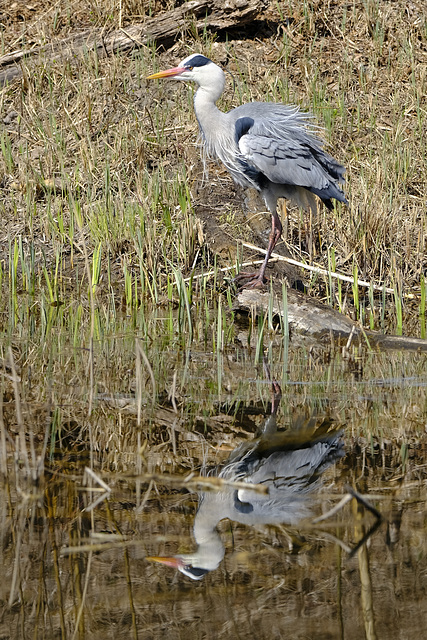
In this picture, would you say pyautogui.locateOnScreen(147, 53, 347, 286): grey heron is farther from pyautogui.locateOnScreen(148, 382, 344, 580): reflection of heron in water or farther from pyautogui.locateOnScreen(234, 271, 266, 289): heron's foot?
pyautogui.locateOnScreen(148, 382, 344, 580): reflection of heron in water

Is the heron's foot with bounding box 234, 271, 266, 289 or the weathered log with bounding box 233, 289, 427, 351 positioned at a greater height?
the weathered log with bounding box 233, 289, 427, 351

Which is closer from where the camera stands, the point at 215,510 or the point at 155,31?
the point at 215,510

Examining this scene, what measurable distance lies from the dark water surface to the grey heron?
2236mm

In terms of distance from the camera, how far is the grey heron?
5.84 m

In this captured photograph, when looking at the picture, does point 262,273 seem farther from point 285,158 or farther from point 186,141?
point 186,141

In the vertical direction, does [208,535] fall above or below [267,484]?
above

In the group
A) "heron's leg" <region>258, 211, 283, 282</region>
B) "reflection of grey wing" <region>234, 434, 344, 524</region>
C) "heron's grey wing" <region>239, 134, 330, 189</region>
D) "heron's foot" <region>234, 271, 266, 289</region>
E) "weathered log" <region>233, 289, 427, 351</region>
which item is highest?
"reflection of grey wing" <region>234, 434, 344, 524</region>

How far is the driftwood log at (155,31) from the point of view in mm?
9250

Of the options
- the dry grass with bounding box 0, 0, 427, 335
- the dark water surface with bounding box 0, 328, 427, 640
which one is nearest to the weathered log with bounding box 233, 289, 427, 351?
the dry grass with bounding box 0, 0, 427, 335

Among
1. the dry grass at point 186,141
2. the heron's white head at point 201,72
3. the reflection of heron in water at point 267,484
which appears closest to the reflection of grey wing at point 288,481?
the reflection of heron in water at point 267,484

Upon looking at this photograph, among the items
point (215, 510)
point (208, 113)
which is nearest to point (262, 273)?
point (208, 113)

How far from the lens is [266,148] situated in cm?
582

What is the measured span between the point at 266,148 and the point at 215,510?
12.3 ft

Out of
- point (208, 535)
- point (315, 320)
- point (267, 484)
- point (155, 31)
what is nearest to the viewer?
point (208, 535)
